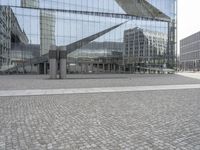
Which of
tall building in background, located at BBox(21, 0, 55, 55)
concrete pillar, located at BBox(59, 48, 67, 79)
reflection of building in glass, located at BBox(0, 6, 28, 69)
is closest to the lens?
concrete pillar, located at BBox(59, 48, 67, 79)

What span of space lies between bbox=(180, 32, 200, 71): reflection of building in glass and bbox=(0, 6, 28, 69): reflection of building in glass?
9299 cm

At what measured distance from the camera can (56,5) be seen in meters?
44.2

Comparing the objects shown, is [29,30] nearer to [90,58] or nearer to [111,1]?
[90,58]

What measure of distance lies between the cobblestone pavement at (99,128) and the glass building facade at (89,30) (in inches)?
Answer: 1364

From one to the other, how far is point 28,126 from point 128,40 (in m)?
45.4

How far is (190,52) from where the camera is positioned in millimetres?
128125

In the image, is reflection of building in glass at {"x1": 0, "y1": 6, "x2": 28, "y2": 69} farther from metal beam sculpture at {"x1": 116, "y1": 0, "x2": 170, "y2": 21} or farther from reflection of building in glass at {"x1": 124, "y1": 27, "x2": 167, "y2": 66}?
reflection of building in glass at {"x1": 124, "y1": 27, "x2": 167, "y2": 66}

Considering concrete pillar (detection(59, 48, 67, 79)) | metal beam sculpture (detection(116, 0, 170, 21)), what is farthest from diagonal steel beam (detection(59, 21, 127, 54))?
concrete pillar (detection(59, 48, 67, 79))

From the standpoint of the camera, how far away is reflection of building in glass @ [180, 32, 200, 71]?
11733cm

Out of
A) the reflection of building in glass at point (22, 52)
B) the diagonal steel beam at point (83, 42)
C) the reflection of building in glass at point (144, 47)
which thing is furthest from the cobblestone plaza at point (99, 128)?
the reflection of building in glass at point (144, 47)

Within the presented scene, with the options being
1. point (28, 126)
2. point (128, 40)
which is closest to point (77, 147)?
point (28, 126)

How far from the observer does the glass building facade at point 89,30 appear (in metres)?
40.9

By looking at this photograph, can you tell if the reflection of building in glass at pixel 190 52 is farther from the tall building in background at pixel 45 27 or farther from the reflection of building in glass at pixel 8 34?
the reflection of building in glass at pixel 8 34

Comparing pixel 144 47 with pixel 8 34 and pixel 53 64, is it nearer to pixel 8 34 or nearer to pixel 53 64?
pixel 53 64
